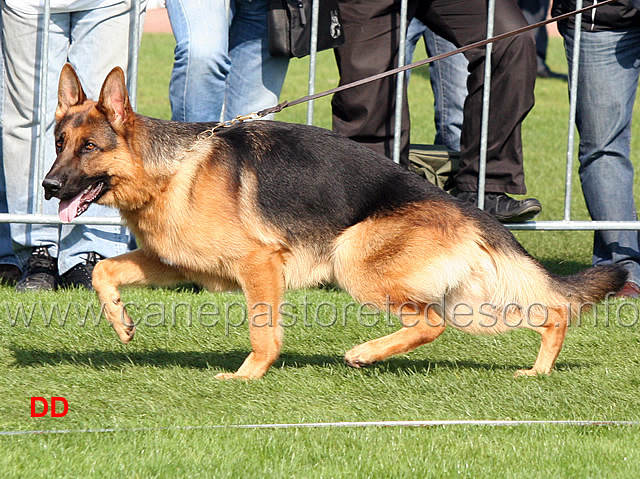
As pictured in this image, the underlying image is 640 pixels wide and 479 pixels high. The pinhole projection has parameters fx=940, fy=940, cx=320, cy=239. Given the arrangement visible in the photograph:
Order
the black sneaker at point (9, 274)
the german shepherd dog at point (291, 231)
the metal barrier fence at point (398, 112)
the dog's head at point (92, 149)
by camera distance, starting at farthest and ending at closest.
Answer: the black sneaker at point (9, 274)
the metal barrier fence at point (398, 112)
the german shepherd dog at point (291, 231)
the dog's head at point (92, 149)

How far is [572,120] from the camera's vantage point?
5.58m

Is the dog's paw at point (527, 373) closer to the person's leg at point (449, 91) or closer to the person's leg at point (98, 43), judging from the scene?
the person's leg at point (98, 43)

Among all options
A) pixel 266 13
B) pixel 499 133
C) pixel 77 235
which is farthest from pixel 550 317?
pixel 77 235

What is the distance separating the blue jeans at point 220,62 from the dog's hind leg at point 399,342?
1.89 metres

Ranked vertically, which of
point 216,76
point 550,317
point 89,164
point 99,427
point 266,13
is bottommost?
point 99,427

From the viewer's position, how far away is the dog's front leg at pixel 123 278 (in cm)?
418

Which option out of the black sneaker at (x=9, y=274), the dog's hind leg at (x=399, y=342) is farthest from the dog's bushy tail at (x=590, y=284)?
the black sneaker at (x=9, y=274)

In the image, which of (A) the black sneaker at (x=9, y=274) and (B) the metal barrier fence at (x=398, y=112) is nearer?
(B) the metal barrier fence at (x=398, y=112)

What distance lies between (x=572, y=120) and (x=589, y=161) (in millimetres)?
455

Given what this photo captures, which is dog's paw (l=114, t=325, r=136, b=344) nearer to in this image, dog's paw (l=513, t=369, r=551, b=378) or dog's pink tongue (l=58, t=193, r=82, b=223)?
dog's pink tongue (l=58, t=193, r=82, b=223)

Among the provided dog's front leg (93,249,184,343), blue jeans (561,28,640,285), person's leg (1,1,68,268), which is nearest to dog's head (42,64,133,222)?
dog's front leg (93,249,184,343)

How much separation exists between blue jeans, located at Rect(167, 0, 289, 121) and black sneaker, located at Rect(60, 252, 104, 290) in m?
1.03

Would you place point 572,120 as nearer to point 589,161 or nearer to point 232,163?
point 589,161

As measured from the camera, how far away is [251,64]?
5609mm
